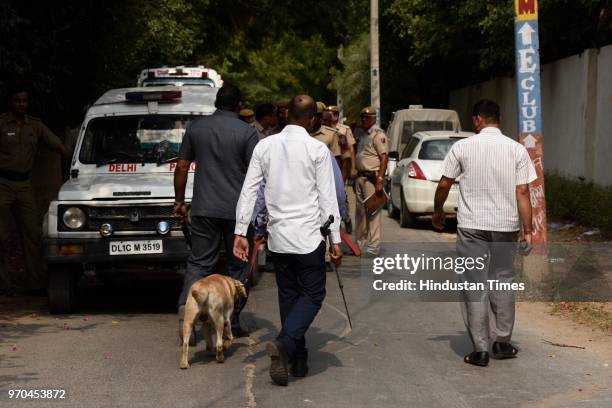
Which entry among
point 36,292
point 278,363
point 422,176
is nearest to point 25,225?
point 36,292

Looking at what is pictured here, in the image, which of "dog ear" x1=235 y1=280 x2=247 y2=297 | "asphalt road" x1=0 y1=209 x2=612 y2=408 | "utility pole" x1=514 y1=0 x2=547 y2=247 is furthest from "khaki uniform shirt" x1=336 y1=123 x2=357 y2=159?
"dog ear" x1=235 y1=280 x2=247 y2=297

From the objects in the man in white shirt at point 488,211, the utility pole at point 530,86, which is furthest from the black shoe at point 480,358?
the utility pole at point 530,86

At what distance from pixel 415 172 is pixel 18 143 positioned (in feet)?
28.3

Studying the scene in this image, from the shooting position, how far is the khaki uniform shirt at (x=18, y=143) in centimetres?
1098

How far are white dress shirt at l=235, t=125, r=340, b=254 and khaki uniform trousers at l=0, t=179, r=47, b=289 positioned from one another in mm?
4553

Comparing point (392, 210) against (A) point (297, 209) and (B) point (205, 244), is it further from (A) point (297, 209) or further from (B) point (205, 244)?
(A) point (297, 209)

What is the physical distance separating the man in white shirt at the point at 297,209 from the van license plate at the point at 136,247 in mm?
Result: 2342

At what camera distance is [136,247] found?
9703mm

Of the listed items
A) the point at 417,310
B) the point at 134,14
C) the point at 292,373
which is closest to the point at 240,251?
the point at 292,373

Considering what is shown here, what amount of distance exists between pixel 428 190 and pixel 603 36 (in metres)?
4.62

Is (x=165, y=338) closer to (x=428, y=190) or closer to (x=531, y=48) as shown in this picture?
(x=531, y=48)

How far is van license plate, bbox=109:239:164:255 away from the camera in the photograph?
968 cm

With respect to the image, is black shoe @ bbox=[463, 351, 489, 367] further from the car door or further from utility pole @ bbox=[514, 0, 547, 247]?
the car door

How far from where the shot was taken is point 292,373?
7.54 m
